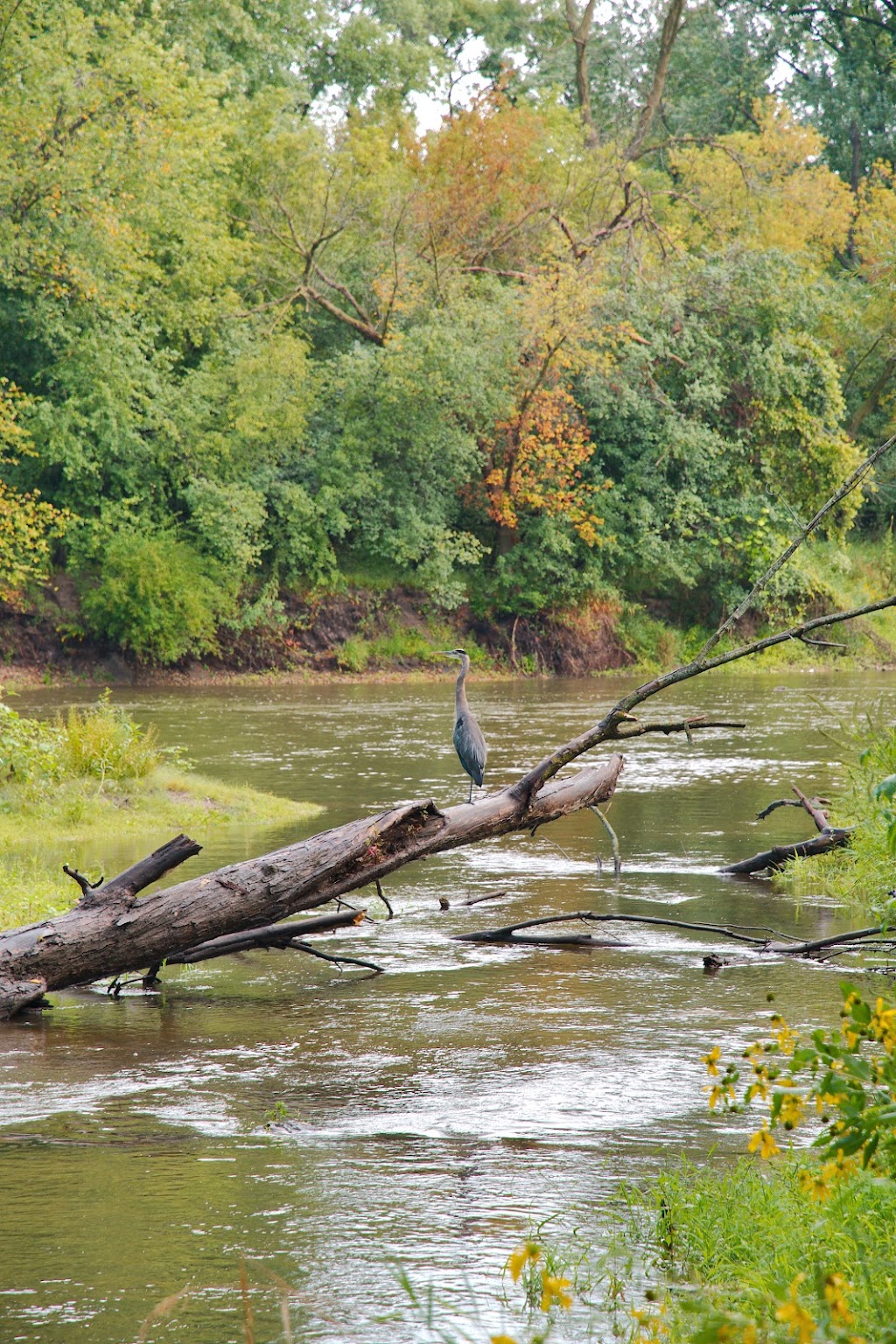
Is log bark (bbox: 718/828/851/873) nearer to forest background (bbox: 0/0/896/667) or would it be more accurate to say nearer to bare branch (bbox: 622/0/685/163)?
forest background (bbox: 0/0/896/667)

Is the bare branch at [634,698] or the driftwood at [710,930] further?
the driftwood at [710,930]

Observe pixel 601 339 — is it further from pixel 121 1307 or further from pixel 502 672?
pixel 121 1307

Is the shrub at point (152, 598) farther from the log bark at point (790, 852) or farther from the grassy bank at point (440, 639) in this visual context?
the log bark at point (790, 852)

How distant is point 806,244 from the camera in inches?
1732

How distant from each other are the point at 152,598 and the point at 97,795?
629 inches

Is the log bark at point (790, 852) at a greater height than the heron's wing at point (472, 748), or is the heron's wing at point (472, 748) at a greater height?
the heron's wing at point (472, 748)

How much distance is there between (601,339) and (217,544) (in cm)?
977

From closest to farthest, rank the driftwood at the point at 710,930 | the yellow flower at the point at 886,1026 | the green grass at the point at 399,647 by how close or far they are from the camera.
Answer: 1. the yellow flower at the point at 886,1026
2. the driftwood at the point at 710,930
3. the green grass at the point at 399,647

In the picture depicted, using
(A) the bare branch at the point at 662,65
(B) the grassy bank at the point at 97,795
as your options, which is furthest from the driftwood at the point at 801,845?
(A) the bare branch at the point at 662,65

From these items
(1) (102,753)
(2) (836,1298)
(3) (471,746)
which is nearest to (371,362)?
(1) (102,753)

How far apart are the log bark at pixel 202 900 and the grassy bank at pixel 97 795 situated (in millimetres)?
4478

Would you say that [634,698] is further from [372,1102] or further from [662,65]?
[662,65]

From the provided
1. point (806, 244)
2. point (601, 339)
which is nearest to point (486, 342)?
point (601, 339)

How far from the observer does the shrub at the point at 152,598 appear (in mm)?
29703
